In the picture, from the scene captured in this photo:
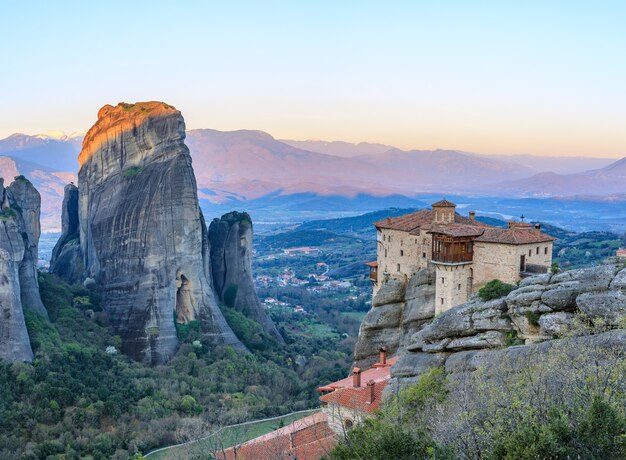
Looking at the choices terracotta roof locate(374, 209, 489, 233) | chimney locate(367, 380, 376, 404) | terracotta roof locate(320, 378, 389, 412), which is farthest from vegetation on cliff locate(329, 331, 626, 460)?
terracotta roof locate(374, 209, 489, 233)

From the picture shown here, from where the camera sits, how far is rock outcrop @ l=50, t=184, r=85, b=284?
6397 cm

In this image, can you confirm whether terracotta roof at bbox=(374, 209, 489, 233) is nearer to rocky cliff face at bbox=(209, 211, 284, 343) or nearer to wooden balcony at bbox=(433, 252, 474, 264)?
wooden balcony at bbox=(433, 252, 474, 264)

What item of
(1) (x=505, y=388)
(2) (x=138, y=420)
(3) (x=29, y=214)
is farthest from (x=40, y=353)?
(1) (x=505, y=388)

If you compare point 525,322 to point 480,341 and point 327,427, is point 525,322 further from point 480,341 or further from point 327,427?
point 327,427

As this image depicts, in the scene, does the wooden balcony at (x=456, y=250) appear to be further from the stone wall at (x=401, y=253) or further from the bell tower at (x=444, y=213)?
the stone wall at (x=401, y=253)

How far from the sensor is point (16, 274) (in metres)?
45.2

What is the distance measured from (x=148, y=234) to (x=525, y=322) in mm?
37536

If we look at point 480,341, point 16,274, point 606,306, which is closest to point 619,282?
point 606,306

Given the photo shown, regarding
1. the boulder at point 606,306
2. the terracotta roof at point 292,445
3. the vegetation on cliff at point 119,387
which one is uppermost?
the boulder at point 606,306

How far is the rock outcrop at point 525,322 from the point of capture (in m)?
20.9

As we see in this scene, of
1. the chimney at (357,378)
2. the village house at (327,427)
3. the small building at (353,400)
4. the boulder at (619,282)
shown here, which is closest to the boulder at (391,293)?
the village house at (327,427)

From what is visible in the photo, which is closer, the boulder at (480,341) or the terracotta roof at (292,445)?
the boulder at (480,341)

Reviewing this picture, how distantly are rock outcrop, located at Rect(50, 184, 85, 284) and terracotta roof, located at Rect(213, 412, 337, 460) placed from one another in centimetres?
3664

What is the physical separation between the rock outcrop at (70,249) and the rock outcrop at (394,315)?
1288 inches
